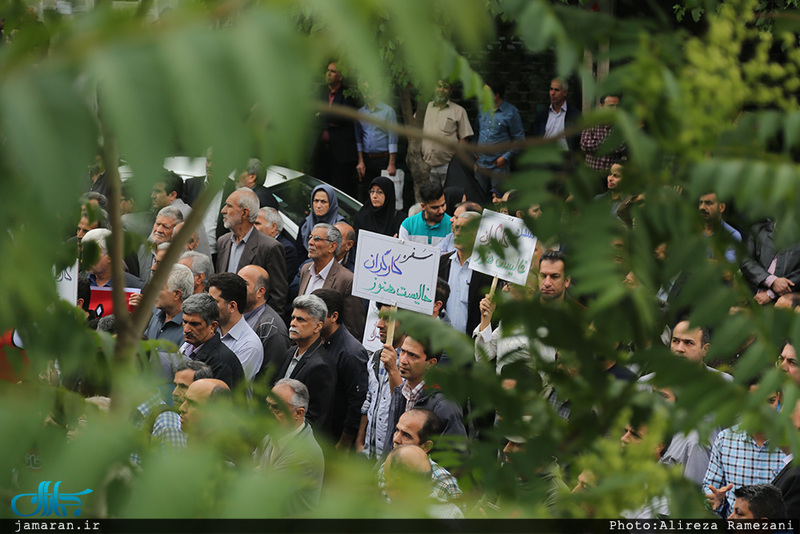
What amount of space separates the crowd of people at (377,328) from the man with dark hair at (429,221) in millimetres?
21

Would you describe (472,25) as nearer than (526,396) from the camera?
Yes

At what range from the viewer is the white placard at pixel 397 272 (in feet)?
23.9

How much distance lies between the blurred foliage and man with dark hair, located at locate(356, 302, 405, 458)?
4504 millimetres

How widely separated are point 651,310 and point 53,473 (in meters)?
0.94

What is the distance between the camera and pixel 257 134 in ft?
2.99

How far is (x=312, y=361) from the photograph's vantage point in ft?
22.3

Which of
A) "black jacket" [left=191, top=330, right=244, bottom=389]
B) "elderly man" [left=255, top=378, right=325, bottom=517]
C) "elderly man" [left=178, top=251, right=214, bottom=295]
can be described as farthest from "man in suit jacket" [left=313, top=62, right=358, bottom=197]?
"elderly man" [left=255, top=378, right=325, bottom=517]

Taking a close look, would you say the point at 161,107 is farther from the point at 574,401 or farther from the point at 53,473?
the point at 574,401

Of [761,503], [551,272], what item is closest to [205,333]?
[551,272]

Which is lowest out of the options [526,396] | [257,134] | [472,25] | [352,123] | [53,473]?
[352,123]

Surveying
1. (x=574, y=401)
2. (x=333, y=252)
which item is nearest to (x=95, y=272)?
(x=333, y=252)

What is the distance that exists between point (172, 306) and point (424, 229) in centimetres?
290

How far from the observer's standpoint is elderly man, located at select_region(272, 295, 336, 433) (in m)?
6.65

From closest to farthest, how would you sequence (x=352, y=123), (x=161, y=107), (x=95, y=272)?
1. (x=161, y=107)
2. (x=95, y=272)
3. (x=352, y=123)
